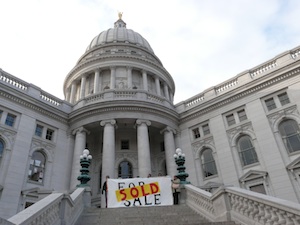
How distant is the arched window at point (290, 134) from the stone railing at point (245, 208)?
11.7 m

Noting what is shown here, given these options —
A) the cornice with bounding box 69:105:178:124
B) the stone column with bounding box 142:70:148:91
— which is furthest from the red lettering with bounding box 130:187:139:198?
the stone column with bounding box 142:70:148:91

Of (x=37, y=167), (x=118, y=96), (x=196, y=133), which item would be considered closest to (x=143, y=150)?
(x=118, y=96)

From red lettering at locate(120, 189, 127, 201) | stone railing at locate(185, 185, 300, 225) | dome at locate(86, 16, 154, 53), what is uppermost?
dome at locate(86, 16, 154, 53)

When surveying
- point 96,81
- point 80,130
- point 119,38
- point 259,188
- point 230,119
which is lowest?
point 259,188

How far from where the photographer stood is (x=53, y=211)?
8.83 m

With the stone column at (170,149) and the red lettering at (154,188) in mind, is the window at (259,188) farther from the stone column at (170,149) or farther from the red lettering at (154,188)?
the red lettering at (154,188)

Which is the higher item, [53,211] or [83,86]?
[83,86]

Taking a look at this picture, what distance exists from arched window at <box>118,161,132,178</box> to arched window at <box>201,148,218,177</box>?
7798 mm

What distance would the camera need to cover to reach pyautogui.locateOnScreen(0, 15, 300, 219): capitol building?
19984 mm

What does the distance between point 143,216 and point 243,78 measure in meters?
18.6

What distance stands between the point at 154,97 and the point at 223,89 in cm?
739

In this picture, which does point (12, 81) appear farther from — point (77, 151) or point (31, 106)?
point (77, 151)

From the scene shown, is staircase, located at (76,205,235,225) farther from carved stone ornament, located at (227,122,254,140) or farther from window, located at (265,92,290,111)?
window, located at (265,92,290,111)

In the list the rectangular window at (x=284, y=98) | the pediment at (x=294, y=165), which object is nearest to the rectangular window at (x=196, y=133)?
the rectangular window at (x=284, y=98)
